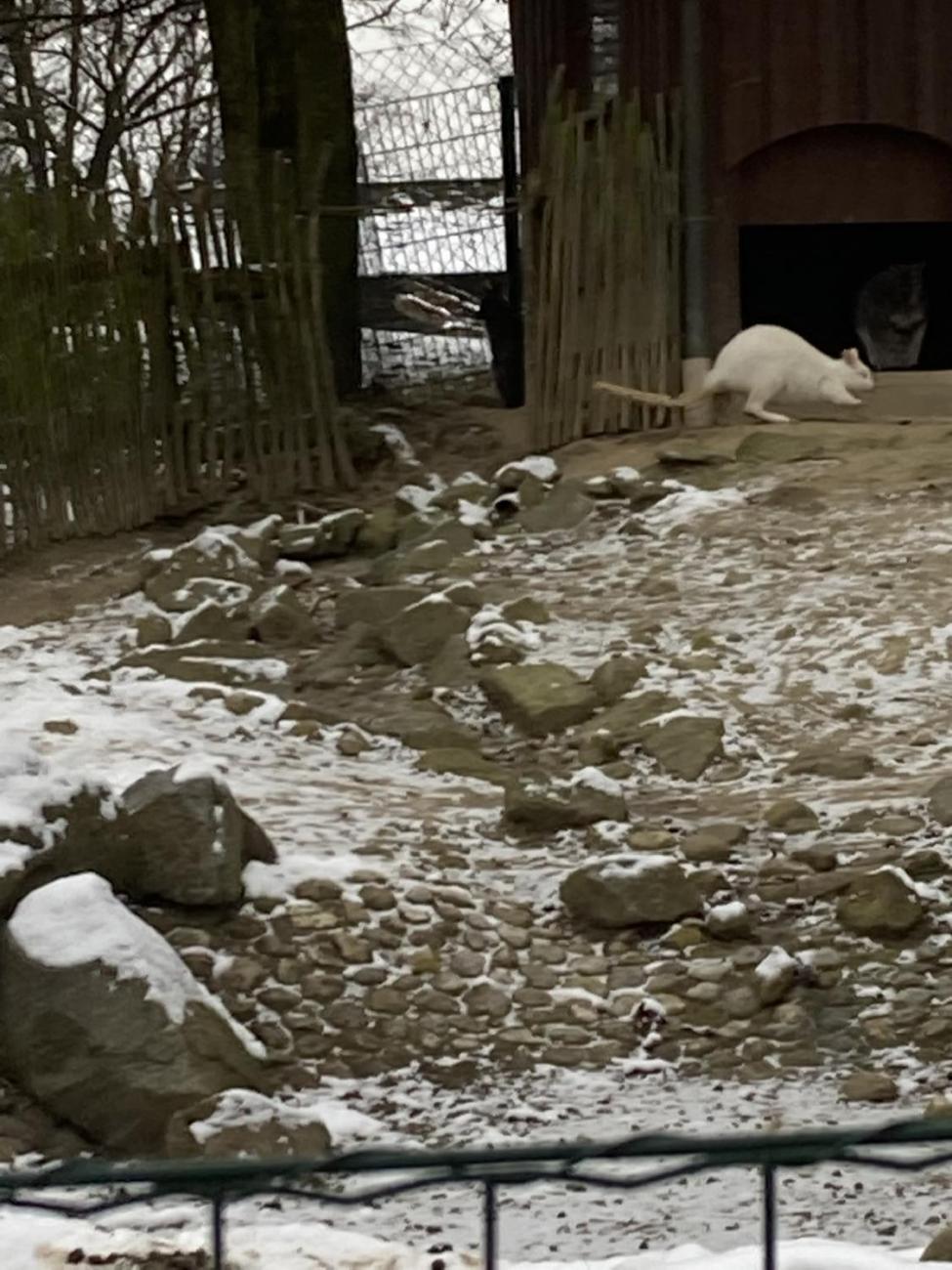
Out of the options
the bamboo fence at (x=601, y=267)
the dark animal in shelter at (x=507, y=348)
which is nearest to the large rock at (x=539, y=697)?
the bamboo fence at (x=601, y=267)

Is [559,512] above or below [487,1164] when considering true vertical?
Answer: below

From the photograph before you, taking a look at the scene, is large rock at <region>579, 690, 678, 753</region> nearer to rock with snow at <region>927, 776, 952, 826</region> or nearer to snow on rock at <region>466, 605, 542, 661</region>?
snow on rock at <region>466, 605, 542, 661</region>

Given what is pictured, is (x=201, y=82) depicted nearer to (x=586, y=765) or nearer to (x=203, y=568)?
(x=203, y=568)

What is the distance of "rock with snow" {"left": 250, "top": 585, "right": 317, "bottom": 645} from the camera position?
7.35 meters

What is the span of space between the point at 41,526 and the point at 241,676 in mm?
2681

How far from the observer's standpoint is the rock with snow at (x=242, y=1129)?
381 centimetres

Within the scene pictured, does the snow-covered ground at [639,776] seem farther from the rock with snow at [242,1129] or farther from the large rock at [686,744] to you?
the rock with snow at [242,1129]

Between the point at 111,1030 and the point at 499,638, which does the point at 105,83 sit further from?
the point at 111,1030

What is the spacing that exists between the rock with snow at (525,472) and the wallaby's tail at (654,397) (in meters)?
0.45

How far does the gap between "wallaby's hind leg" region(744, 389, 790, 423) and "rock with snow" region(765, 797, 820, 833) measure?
3.99 meters

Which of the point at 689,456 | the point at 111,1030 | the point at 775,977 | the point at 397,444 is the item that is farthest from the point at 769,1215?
the point at 397,444

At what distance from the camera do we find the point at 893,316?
11.9 m

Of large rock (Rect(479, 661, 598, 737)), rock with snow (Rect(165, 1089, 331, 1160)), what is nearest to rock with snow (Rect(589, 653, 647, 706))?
large rock (Rect(479, 661, 598, 737))

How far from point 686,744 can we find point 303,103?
5.68 meters
